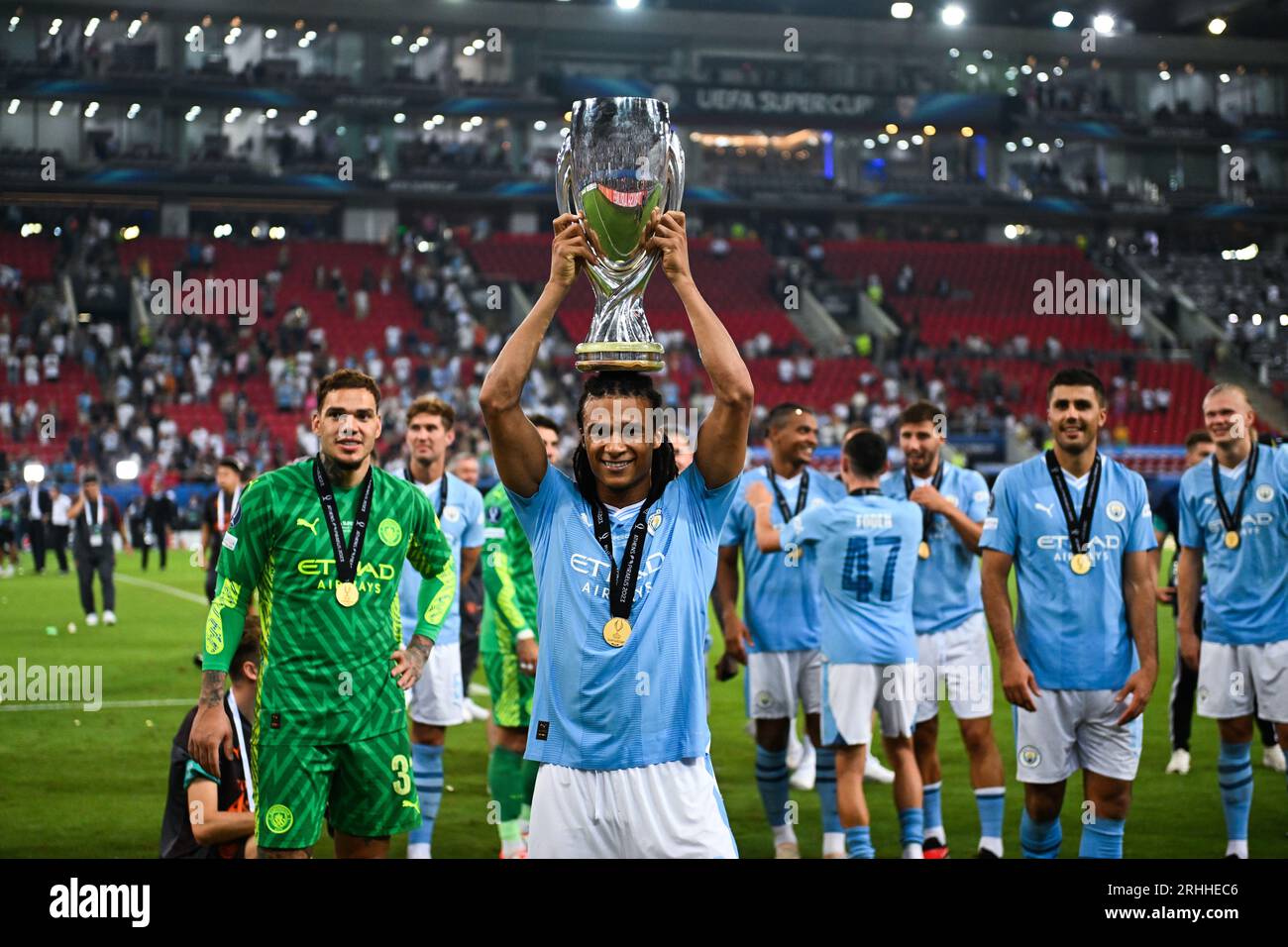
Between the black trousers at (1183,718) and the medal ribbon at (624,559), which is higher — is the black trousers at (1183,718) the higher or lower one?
the lower one

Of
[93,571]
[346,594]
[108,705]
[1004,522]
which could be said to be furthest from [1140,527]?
[93,571]

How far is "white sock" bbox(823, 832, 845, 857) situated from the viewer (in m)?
7.56

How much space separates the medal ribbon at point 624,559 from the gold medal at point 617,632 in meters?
0.02

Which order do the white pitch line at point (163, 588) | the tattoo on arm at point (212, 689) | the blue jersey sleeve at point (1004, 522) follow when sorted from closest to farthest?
the tattoo on arm at point (212, 689) → the blue jersey sleeve at point (1004, 522) → the white pitch line at point (163, 588)

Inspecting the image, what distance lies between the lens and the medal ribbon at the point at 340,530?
5391 millimetres

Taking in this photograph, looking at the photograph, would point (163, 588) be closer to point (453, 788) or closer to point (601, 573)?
point (453, 788)

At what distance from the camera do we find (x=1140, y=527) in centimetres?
623

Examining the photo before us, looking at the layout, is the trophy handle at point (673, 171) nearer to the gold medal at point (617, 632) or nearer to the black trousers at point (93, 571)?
the gold medal at point (617, 632)

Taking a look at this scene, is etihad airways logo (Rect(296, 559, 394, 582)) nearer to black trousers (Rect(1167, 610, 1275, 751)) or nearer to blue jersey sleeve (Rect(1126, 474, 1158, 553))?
blue jersey sleeve (Rect(1126, 474, 1158, 553))

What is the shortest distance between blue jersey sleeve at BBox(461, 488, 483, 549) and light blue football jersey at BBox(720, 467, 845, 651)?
1.36 m

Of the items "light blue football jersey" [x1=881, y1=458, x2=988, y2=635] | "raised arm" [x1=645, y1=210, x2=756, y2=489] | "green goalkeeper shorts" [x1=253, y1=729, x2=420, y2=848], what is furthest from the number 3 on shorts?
"light blue football jersey" [x1=881, y1=458, x2=988, y2=635]

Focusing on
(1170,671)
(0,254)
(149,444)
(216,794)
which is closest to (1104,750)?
(216,794)

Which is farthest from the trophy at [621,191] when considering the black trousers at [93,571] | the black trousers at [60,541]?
the black trousers at [60,541]
